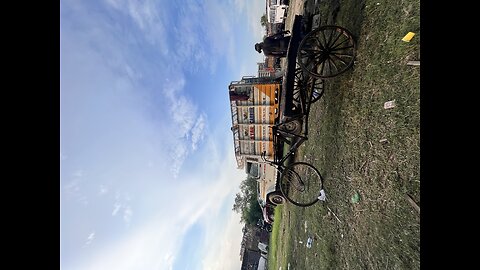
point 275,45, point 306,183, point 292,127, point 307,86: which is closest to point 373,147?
point 307,86

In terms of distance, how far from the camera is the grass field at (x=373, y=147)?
180 inches

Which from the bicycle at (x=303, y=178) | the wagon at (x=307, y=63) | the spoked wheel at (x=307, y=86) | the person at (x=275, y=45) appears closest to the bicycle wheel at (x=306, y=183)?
the bicycle at (x=303, y=178)

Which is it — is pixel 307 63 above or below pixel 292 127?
above

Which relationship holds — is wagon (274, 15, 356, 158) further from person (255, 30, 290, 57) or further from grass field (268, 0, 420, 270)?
person (255, 30, 290, 57)

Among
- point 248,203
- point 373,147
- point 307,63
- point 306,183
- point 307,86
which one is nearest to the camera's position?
point 373,147

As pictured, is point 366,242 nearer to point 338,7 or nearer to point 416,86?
point 416,86

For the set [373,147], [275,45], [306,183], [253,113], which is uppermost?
[275,45]

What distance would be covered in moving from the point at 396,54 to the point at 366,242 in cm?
368

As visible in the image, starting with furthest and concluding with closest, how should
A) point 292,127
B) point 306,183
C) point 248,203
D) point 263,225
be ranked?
point 248,203 → point 263,225 → point 306,183 → point 292,127

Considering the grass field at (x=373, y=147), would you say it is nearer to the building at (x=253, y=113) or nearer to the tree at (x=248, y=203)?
the building at (x=253, y=113)

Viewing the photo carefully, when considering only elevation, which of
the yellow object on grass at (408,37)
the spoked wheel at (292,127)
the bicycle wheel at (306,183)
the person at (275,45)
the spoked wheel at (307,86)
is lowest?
the bicycle wheel at (306,183)

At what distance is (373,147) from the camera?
5590mm

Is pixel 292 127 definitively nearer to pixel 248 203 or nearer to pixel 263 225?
pixel 263 225
